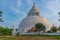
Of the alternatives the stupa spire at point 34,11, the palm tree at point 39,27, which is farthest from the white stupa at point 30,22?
the palm tree at point 39,27

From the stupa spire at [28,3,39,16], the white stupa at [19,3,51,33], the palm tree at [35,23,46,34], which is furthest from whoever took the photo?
the stupa spire at [28,3,39,16]

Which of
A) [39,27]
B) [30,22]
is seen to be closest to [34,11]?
[30,22]

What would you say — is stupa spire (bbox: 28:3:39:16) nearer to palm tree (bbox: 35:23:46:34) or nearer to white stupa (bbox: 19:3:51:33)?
white stupa (bbox: 19:3:51:33)

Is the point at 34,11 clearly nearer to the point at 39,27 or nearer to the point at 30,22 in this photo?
the point at 30,22

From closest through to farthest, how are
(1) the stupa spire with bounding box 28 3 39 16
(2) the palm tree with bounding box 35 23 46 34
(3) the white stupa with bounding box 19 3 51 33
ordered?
(2) the palm tree with bounding box 35 23 46 34 → (3) the white stupa with bounding box 19 3 51 33 → (1) the stupa spire with bounding box 28 3 39 16

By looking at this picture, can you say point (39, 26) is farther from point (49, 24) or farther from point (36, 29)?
point (49, 24)

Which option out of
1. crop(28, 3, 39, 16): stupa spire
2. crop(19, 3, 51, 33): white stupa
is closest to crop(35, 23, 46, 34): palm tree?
crop(19, 3, 51, 33): white stupa

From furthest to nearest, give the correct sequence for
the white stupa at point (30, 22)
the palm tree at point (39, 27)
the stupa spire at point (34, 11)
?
the stupa spire at point (34, 11), the white stupa at point (30, 22), the palm tree at point (39, 27)

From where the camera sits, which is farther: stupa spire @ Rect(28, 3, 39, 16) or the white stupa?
Answer: stupa spire @ Rect(28, 3, 39, 16)

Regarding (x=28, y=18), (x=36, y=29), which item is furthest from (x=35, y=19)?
(x=36, y=29)

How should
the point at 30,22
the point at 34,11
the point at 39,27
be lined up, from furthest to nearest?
the point at 34,11
the point at 30,22
the point at 39,27

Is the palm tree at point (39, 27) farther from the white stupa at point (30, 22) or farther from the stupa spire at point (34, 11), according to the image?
the stupa spire at point (34, 11)

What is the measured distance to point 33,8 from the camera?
88312mm

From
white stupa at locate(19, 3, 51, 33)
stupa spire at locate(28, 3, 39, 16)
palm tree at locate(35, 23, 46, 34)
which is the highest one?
stupa spire at locate(28, 3, 39, 16)
